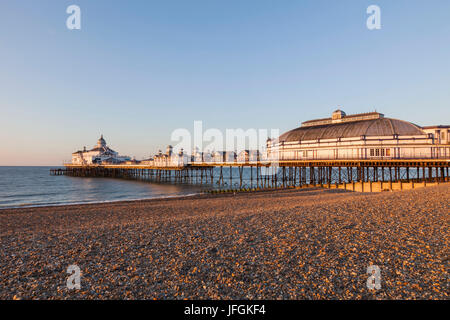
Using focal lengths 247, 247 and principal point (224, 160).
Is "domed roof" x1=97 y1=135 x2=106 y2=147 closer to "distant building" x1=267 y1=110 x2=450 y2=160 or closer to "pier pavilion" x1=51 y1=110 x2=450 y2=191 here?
"pier pavilion" x1=51 y1=110 x2=450 y2=191

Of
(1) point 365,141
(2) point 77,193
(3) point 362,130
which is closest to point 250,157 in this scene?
(3) point 362,130

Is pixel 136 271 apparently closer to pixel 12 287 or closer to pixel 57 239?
pixel 12 287

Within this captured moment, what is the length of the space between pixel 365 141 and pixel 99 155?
100 metres

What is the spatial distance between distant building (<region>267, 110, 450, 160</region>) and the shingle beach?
102 ft

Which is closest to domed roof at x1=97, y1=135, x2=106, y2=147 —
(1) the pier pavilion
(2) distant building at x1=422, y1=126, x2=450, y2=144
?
(1) the pier pavilion

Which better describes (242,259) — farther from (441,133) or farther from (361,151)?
(441,133)

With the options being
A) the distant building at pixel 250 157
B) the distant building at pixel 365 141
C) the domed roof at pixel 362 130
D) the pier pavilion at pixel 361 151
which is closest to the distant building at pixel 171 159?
the distant building at pixel 250 157

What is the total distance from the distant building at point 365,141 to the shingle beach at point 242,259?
31186mm

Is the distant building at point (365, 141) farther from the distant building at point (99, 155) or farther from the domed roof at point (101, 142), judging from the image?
the domed roof at point (101, 142)

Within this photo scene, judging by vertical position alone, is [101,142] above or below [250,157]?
above

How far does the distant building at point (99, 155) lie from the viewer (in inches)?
4076

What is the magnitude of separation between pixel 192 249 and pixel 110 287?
268 cm

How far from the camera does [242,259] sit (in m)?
6.89
